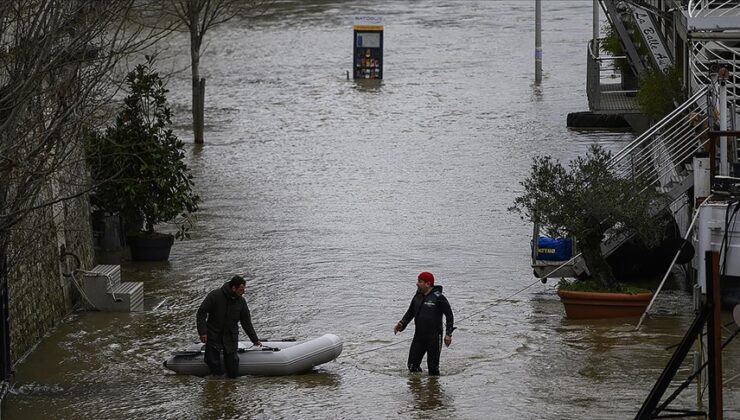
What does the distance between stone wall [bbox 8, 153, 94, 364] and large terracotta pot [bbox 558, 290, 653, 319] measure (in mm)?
7141

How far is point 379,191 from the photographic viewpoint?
32188 millimetres

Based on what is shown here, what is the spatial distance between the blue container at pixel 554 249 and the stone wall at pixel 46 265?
23.7ft

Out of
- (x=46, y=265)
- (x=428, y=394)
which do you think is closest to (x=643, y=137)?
(x=428, y=394)

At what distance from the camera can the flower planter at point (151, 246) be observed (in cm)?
2588

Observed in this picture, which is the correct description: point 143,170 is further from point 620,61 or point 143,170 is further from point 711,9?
point 620,61

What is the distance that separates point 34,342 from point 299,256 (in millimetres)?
6618

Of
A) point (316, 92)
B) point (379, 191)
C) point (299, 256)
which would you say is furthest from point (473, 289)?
point (316, 92)

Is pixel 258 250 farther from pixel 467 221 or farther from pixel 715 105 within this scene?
pixel 715 105

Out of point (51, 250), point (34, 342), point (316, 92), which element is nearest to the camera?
point (34, 342)

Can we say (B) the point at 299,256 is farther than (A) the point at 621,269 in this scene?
Yes

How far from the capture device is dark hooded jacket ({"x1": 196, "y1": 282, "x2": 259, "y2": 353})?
17.8 meters

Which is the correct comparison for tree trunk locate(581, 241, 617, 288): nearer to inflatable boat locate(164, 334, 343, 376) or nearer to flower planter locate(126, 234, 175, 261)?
inflatable boat locate(164, 334, 343, 376)

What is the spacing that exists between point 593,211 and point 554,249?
90.0 inches

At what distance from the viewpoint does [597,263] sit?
20.7 meters
